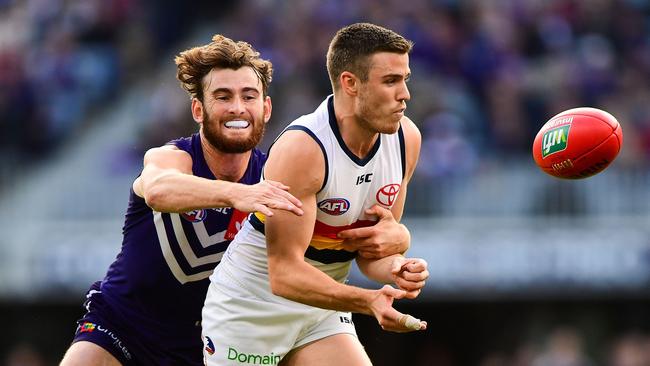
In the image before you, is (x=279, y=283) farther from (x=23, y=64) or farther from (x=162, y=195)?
(x=23, y=64)

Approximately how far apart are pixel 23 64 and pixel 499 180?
769 cm

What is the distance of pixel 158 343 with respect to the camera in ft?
25.2

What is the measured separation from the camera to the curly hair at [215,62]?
24.9ft

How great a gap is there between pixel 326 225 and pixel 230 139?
3.17 feet

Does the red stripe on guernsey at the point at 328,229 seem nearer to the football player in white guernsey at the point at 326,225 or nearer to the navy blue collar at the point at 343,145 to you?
the football player in white guernsey at the point at 326,225

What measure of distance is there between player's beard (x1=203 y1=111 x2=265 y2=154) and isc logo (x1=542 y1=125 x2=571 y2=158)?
1.77 metres

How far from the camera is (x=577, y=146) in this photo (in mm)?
7453

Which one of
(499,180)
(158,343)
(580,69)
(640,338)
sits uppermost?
(580,69)

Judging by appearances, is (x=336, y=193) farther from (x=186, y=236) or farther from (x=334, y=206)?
(x=186, y=236)

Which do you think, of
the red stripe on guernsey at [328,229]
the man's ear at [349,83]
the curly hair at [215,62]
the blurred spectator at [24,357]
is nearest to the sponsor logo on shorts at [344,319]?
the red stripe on guernsey at [328,229]

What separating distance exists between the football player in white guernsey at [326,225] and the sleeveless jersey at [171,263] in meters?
0.41

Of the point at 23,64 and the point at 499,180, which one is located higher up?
the point at 23,64

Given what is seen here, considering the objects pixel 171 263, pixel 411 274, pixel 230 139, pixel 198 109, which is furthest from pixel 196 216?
pixel 411 274

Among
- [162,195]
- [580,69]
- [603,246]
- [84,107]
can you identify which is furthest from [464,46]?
[162,195]
